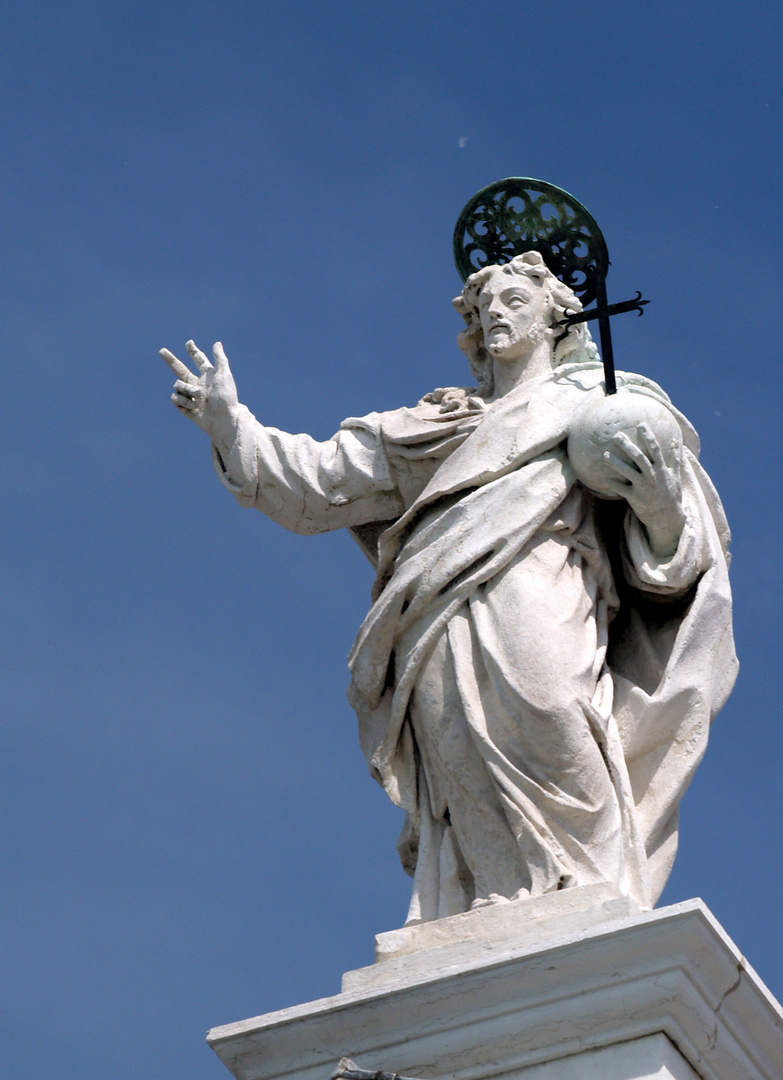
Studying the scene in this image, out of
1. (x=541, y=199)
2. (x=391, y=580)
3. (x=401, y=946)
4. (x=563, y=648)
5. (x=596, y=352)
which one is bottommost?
(x=401, y=946)

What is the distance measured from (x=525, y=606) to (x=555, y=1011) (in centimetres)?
162

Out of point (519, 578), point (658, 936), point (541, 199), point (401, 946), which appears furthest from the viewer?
point (541, 199)

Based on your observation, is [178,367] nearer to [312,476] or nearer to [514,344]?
[312,476]

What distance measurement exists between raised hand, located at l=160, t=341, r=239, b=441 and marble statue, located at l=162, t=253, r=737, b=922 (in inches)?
0.6

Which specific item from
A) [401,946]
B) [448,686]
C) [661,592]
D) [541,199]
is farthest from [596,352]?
[401,946]

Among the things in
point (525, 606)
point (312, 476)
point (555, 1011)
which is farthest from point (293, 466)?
point (555, 1011)

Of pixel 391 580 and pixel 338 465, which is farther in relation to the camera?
pixel 338 465

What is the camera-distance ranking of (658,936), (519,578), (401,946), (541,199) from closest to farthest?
(658,936) → (401,946) → (519,578) → (541,199)

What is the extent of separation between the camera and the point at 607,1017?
6.33 metres

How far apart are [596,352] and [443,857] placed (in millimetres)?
2527

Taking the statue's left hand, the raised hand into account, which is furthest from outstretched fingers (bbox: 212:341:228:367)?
the statue's left hand

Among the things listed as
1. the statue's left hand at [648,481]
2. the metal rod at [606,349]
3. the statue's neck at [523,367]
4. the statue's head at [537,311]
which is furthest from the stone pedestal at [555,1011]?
the statue's head at [537,311]

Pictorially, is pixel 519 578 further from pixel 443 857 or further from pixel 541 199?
pixel 541 199

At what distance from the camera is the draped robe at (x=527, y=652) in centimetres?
709
